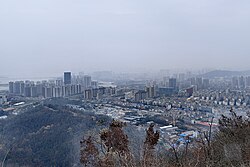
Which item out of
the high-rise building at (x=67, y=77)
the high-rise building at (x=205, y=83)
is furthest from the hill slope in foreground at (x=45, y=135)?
the high-rise building at (x=205, y=83)

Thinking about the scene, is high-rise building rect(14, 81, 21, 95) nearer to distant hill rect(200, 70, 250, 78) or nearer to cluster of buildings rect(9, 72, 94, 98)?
cluster of buildings rect(9, 72, 94, 98)

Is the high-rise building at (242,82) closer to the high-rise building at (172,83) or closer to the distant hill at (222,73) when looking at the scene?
the distant hill at (222,73)

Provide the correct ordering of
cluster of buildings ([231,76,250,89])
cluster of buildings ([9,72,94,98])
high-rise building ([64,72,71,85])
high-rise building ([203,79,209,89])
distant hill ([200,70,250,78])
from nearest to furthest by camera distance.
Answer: cluster of buildings ([231,76,250,89]) → distant hill ([200,70,250,78]) → high-rise building ([203,79,209,89]) → cluster of buildings ([9,72,94,98]) → high-rise building ([64,72,71,85])

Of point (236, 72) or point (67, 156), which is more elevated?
point (236, 72)

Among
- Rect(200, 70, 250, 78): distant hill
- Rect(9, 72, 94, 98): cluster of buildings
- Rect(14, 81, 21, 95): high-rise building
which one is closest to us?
Rect(200, 70, 250, 78): distant hill

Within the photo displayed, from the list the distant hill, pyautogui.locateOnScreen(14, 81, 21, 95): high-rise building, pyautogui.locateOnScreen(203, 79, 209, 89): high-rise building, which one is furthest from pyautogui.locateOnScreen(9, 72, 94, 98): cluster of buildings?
the distant hill

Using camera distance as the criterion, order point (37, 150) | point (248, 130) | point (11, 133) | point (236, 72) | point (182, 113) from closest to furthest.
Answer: point (248, 130) < point (37, 150) < point (11, 133) < point (182, 113) < point (236, 72)

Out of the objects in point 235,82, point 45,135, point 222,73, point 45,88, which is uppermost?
point 222,73

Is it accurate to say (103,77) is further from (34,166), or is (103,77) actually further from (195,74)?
(34,166)

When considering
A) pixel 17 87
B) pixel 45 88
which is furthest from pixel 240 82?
pixel 17 87

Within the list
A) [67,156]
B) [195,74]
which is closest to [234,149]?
[67,156]

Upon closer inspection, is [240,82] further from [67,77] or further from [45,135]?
[45,135]
